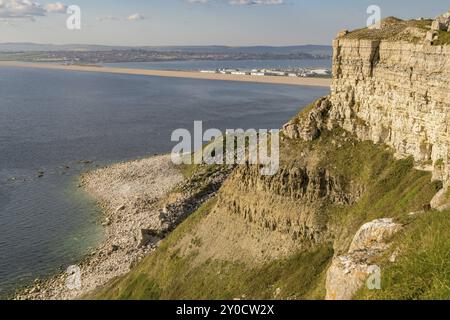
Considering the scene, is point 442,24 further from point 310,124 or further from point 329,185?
point 329,185

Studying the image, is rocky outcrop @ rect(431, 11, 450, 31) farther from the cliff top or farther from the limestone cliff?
the limestone cliff

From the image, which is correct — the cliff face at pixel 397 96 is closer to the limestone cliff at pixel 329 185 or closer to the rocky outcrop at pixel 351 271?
the limestone cliff at pixel 329 185

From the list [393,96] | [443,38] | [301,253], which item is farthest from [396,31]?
[301,253]

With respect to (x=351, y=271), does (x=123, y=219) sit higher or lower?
lower

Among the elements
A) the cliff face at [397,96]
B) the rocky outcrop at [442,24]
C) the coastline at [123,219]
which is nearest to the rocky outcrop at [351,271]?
the cliff face at [397,96]
